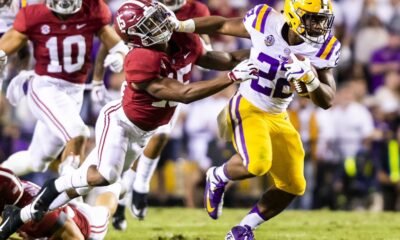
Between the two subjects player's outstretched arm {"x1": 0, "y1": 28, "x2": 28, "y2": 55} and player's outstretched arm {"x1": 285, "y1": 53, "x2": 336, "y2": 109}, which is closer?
player's outstretched arm {"x1": 285, "y1": 53, "x2": 336, "y2": 109}

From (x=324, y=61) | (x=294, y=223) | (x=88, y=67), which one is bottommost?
(x=294, y=223)

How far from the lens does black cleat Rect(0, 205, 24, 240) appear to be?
19.6 feet

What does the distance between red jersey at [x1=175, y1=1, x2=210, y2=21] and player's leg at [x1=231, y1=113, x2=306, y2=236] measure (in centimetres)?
179

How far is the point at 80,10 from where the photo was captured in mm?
7656

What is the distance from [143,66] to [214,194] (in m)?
1.21

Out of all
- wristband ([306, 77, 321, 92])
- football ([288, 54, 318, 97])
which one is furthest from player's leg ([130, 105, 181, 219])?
wristband ([306, 77, 321, 92])

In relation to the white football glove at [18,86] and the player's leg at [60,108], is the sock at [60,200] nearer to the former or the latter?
the player's leg at [60,108]

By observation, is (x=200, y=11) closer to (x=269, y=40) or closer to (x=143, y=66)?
(x=269, y=40)

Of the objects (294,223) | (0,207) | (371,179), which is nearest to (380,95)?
(371,179)

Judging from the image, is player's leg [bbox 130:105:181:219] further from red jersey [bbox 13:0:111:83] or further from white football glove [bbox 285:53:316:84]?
white football glove [bbox 285:53:316:84]

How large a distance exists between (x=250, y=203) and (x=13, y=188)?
197 inches

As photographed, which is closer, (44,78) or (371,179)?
(44,78)

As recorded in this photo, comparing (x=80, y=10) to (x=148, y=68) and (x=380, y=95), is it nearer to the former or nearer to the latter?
(x=148, y=68)

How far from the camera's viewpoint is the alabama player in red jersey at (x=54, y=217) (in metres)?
5.89
